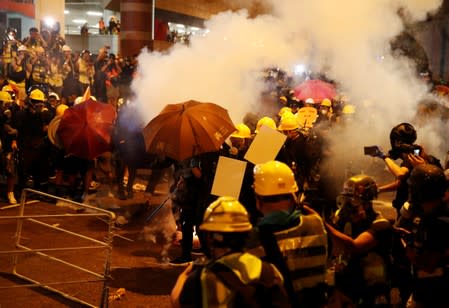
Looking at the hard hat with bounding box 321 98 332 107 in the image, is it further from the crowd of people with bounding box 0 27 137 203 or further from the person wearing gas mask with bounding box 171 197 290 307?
the person wearing gas mask with bounding box 171 197 290 307

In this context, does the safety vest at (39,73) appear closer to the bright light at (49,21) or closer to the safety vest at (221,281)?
the bright light at (49,21)

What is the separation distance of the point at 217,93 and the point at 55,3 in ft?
41.8

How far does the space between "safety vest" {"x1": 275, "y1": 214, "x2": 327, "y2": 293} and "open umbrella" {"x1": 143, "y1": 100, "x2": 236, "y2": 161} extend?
342cm

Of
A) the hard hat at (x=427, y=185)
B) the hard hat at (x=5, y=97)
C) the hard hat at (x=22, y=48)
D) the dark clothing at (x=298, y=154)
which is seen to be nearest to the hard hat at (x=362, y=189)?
the hard hat at (x=427, y=185)

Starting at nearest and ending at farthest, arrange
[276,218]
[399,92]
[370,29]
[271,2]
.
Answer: [276,218] → [271,2] → [370,29] → [399,92]

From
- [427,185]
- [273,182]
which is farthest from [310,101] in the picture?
[273,182]

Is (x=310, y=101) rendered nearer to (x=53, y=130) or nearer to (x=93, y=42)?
(x=53, y=130)

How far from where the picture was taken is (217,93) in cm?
930

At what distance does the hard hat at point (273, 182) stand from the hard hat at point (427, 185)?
2.87 feet

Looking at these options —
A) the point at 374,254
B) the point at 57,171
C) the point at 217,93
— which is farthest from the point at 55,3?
the point at 374,254

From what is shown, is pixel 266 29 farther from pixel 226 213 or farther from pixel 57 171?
pixel 226 213

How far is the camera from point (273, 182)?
3.53m

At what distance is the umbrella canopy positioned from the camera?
29.7ft

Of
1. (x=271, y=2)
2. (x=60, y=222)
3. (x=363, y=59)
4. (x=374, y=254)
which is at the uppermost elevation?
(x=271, y=2)
